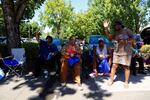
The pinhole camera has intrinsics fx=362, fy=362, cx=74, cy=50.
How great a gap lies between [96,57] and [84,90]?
2.35 metres

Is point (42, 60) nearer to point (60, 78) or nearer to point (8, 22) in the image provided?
point (60, 78)

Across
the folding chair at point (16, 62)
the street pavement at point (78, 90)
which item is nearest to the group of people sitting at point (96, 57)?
the street pavement at point (78, 90)

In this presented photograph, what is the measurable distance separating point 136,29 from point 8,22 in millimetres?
35724

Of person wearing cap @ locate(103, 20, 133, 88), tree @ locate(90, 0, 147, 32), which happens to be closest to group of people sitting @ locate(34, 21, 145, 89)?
person wearing cap @ locate(103, 20, 133, 88)

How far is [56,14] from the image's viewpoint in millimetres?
59531

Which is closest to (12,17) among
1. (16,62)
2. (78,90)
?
(16,62)

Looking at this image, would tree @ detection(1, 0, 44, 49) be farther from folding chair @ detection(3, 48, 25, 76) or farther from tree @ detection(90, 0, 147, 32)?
tree @ detection(90, 0, 147, 32)

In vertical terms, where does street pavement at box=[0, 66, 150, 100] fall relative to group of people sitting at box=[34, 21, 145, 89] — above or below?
below

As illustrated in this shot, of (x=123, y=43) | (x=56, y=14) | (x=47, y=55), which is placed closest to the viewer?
(x=123, y=43)

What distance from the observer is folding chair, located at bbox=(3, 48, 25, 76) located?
11883 mm

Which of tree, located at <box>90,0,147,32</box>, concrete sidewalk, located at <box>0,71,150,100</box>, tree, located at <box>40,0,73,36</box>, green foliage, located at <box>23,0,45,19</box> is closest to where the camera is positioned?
concrete sidewalk, located at <box>0,71,150,100</box>

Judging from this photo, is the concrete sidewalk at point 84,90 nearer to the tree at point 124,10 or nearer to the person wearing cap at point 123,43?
the person wearing cap at point 123,43

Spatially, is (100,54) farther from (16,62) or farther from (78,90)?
(16,62)

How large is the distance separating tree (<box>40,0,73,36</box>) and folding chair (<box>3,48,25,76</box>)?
4498 cm
